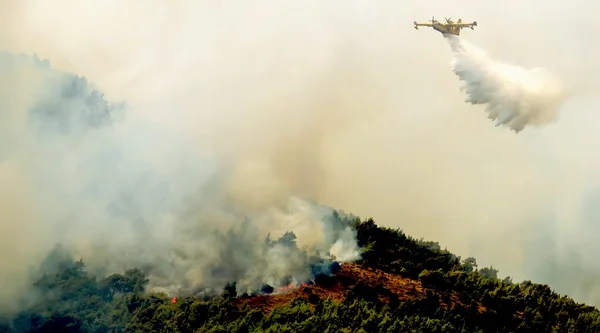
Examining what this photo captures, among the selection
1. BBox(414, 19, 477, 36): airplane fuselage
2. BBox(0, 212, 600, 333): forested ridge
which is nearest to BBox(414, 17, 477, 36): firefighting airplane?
BBox(414, 19, 477, 36): airplane fuselage

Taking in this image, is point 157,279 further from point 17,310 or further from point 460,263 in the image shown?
point 460,263

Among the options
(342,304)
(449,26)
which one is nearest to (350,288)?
(342,304)

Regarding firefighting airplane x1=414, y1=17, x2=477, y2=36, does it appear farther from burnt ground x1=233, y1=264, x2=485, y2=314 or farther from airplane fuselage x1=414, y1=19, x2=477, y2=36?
burnt ground x1=233, y1=264, x2=485, y2=314

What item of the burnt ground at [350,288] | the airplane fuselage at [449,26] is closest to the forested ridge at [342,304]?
the burnt ground at [350,288]

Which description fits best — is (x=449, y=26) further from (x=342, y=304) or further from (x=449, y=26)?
(x=342, y=304)

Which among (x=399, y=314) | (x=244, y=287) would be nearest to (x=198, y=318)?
(x=244, y=287)

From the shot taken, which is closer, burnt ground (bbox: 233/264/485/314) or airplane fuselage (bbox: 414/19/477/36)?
burnt ground (bbox: 233/264/485/314)
